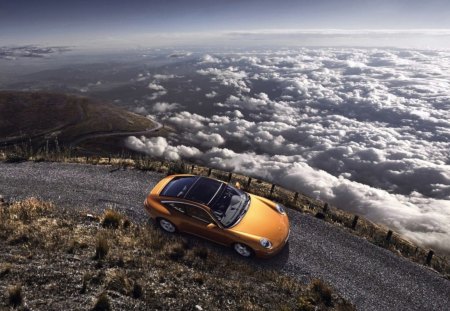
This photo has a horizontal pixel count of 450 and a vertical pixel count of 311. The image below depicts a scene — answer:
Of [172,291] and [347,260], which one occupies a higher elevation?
[172,291]

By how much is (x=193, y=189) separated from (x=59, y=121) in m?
137

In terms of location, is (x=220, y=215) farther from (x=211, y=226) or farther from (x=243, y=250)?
(x=243, y=250)

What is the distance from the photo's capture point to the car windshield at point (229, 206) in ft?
39.3

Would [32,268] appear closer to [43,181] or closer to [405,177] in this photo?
[43,181]

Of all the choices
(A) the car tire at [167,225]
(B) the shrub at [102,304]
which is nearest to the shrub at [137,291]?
(B) the shrub at [102,304]

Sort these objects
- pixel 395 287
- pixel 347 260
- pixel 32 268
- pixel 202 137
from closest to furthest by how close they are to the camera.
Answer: pixel 32 268 → pixel 395 287 → pixel 347 260 → pixel 202 137

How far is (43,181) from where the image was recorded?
17469 millimetres

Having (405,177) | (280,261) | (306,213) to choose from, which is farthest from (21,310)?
(405,177)

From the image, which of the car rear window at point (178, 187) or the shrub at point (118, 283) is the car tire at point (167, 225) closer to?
the car rear window at point (178, 187)

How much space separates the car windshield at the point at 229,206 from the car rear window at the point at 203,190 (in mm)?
A: 241

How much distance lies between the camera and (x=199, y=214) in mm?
12039

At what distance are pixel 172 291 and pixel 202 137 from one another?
175660 mm


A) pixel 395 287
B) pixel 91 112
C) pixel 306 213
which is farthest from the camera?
pixel 91 112

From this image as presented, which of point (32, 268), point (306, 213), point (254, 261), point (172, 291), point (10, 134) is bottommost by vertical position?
point (10, 134)
